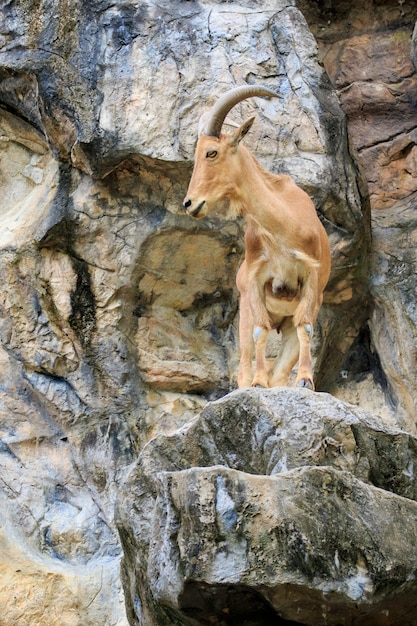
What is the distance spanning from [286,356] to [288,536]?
2352 mm

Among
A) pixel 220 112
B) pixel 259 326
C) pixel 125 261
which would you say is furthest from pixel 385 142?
pixel 259 326

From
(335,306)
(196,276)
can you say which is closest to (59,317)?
(196,276)

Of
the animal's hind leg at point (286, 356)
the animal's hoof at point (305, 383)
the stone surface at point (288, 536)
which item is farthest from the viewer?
the animal's hind leg at point (286, 356)

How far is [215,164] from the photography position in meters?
8.44

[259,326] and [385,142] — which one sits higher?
[259,326]

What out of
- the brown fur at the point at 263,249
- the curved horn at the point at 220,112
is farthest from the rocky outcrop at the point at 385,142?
the curved horn at the point at 220,112

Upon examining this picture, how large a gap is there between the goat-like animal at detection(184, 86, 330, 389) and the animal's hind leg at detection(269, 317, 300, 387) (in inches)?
3.9

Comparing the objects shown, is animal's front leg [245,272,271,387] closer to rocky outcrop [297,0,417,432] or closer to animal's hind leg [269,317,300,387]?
animal's hind leg [269,317,300,387]

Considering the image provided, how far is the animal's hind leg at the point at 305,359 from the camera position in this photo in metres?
8.32

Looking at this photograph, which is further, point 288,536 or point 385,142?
point 385,142

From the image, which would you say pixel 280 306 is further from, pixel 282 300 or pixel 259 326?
pixel 259 326

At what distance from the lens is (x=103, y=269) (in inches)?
419

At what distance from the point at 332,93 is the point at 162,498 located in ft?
18.1

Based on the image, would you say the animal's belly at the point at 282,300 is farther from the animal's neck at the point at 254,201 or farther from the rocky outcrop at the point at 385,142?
the rocky outcrop at the point at 385,142
